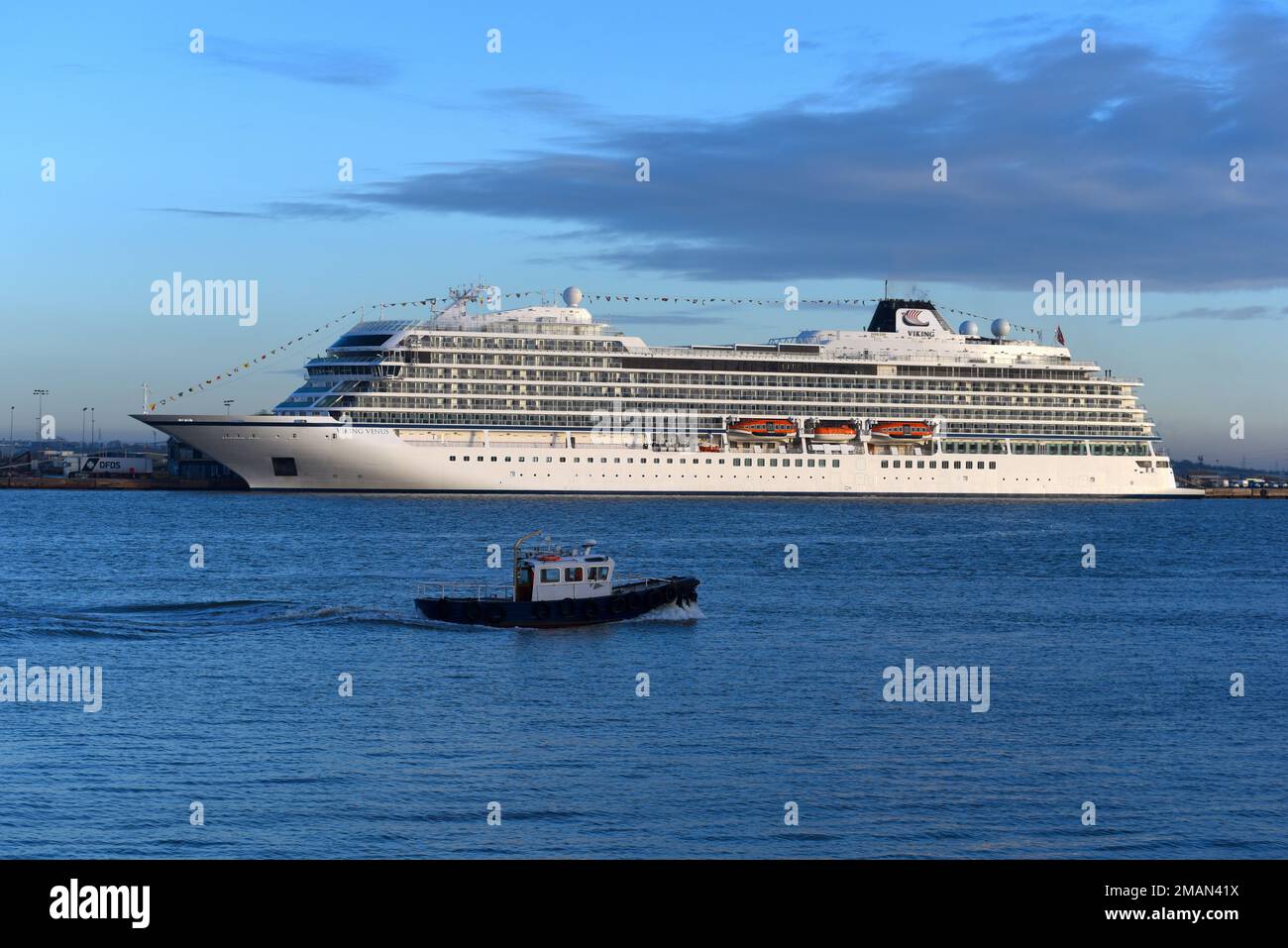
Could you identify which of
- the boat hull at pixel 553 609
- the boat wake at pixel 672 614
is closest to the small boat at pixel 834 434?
the boat wake at pixel 672 614

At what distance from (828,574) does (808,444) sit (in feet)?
196

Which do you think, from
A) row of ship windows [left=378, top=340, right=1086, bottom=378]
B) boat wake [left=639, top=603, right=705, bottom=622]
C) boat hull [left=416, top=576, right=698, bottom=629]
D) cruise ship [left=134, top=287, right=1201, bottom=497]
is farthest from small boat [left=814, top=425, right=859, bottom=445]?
boat hull [left=416, top=576, right=698, bottom=629]

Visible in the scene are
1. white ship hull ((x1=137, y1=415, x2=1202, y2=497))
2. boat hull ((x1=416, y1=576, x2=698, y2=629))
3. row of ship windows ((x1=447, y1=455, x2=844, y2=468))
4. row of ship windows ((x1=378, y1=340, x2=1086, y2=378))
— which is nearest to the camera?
boat hull ((x1=416, y1=576, x2=698, y2=629))

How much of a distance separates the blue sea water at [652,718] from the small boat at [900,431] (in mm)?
56159

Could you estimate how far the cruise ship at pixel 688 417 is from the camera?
109375mm

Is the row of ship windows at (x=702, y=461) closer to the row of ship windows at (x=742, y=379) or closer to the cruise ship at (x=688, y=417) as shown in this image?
the cruise ship at (x=688, y=417)

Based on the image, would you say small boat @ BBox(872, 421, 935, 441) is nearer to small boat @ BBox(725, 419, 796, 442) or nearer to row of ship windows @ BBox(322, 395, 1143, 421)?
row of ship windows @ BBox(322, 395, 1143, 421)

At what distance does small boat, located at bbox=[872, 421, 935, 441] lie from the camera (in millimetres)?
124188

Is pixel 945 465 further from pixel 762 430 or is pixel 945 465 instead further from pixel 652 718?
pixel 652 718

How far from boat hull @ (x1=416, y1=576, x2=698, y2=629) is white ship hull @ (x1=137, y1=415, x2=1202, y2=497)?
63.1 m

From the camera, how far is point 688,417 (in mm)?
118438

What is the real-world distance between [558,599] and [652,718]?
44.3 ft
